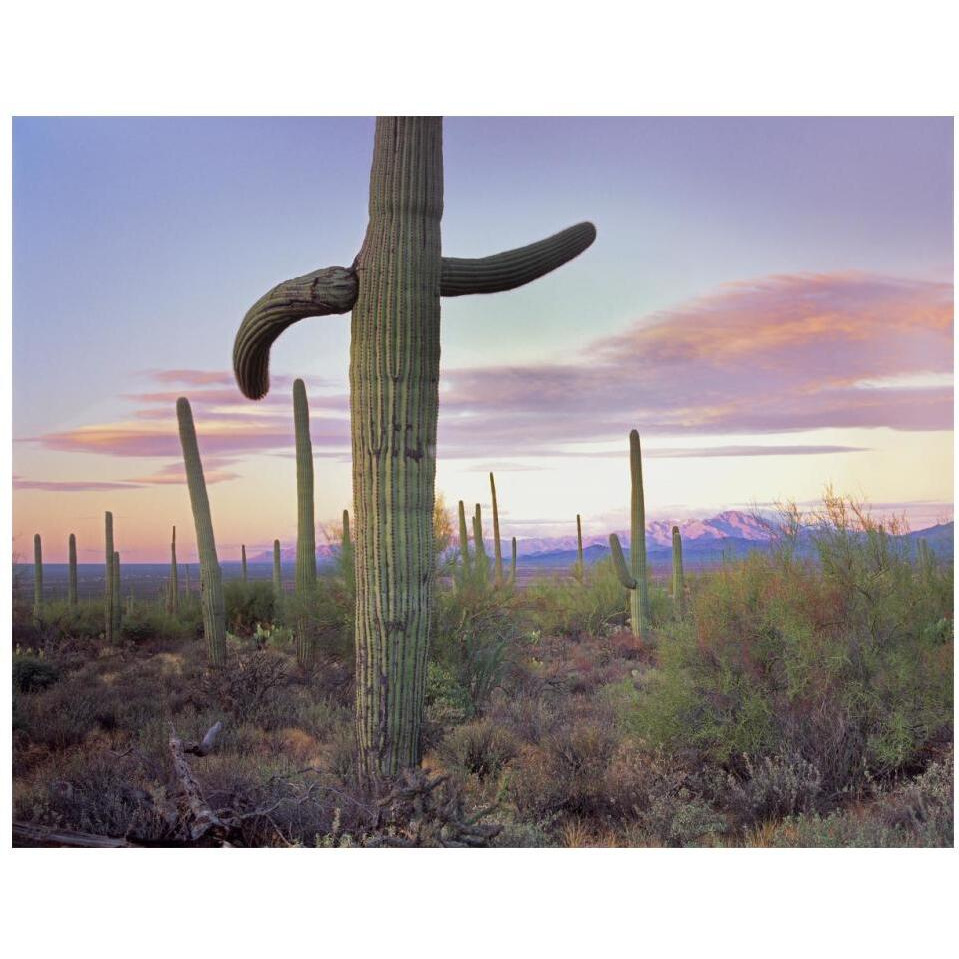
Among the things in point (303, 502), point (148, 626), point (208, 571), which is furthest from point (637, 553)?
point (148, 626)

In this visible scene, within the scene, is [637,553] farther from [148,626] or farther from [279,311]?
[279,311]

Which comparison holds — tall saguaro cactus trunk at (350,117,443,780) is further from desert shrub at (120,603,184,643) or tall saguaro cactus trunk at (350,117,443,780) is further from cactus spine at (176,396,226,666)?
desert shrub at (120,603,184,643)

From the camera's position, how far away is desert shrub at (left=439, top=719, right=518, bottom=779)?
6191mm

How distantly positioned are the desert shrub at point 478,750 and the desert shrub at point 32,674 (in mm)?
4299

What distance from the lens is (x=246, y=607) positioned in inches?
609

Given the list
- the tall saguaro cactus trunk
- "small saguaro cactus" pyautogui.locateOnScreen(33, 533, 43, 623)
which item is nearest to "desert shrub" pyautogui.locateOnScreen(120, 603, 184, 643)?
"small saguaro cactus" pyautogui.locateOnScreen(33, 533, 43, 623)

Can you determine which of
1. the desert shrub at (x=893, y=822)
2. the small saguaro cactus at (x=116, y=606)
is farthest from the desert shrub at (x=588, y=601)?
Answer: the desert shrub at (x=893, y=822)

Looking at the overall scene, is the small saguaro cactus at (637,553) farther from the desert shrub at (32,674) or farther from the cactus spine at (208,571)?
the desert shrub at (32,674)

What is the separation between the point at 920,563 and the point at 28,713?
6995mm

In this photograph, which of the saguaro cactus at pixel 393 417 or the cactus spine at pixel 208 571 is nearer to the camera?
the saguaro cactus at pixel 393 417

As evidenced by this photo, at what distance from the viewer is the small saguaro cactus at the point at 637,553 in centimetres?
1379

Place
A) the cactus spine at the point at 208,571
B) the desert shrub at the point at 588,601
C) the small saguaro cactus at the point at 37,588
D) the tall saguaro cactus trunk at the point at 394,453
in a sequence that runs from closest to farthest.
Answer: the tall saguaro cactus trunk at the point at 394,453 → the cactus spine at the point at 208,571 → the small saguaro cactus at the point at 37,588 → the desert shrub at the point at 588,601

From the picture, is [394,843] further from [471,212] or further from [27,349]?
[471,212]
